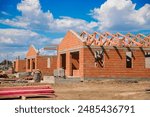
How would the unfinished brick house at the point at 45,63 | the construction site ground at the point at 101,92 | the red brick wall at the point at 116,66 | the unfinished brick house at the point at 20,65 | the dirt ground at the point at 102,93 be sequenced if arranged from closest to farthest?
the construction site ground at the point at 101,92, the dirt ground at the point at 102,93, the red brick wall at the point at 116,66, the unfinished brick house at the point at 45,63, the unfinished brick house at the point at 20,65

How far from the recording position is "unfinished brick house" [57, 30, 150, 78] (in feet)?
82.6

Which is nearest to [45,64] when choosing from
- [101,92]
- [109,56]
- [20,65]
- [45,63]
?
[45,63]

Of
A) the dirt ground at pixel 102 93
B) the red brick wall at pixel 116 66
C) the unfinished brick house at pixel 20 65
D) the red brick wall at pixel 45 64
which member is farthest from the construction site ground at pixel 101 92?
the unfinished brick house at pixel 20 65

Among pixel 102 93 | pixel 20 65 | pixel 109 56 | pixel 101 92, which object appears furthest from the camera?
pixel 20 65

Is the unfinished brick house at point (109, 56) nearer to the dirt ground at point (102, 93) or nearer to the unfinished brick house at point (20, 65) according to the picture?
the dirt ground at point (102, 93)

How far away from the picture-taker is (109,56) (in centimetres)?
2572

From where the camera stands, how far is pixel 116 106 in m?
9.42

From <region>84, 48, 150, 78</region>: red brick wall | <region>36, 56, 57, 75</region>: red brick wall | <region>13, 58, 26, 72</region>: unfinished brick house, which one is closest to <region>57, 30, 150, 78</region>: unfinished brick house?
<region>84, 48, 150, 78</region>: red brick wall

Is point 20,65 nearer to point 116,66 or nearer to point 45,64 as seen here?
point 45,64

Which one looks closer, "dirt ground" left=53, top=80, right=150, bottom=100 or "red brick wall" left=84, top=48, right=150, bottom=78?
"dirt ground" left=53, top=80, right=150, bottom=100

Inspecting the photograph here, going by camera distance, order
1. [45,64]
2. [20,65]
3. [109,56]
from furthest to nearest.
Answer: [20,65] → [45,64] → [109,56]

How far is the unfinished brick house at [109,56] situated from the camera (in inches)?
992

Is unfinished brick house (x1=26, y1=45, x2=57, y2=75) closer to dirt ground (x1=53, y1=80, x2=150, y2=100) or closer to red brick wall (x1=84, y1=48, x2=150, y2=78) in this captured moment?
red brick wall (x1=84, y1=48, x2=150, y2=78)

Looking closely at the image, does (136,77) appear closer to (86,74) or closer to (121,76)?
(121,76)
